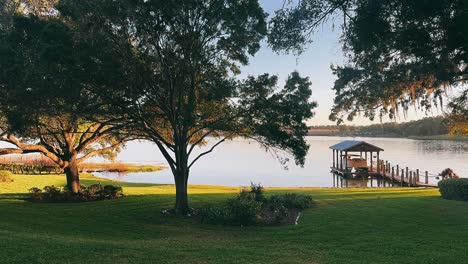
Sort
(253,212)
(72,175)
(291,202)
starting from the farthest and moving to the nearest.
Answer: (72,175)
(291,202)
(253,212)

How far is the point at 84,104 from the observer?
14.1m

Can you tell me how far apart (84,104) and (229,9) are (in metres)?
6.10

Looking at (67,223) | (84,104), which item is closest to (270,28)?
(84,104)

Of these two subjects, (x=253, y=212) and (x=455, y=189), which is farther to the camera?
(x=455, y=189)

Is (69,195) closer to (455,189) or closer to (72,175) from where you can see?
(72,175)

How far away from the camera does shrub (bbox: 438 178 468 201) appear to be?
18.5m

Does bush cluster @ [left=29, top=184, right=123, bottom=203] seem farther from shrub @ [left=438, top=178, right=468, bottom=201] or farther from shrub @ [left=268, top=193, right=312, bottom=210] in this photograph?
shrub @ [left=438, top=178, right=468, bottom=201]

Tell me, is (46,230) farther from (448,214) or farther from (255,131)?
(448,214)

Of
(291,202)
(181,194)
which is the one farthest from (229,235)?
(291,202)

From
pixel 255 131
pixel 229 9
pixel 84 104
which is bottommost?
pixel 255 131

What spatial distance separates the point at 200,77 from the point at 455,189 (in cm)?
1330

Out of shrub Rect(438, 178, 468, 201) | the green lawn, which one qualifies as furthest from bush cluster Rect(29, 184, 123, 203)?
shrub Rect(438, 178, 468, 201)

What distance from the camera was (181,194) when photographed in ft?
50.2

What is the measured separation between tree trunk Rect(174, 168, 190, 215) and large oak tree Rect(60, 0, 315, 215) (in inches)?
1.5
